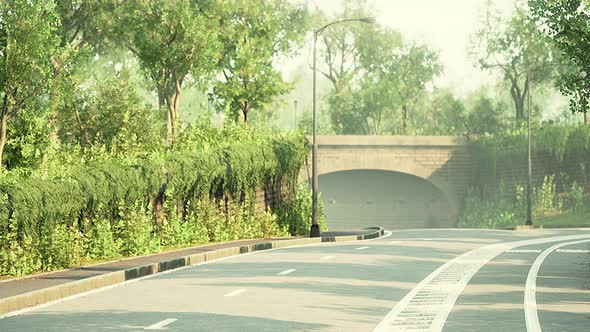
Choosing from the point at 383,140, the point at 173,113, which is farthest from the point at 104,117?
the point at 383,140

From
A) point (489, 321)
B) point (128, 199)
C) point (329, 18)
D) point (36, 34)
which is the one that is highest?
point (329, 18)

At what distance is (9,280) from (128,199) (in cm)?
844

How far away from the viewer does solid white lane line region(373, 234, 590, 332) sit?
1465 cm

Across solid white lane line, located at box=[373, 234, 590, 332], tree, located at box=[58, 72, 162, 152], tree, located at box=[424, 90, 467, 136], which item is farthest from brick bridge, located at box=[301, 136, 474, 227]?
solid white lane line, located at box=[373, 234, 590, 332]

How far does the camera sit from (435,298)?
1827 centimetres

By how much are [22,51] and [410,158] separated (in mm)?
52243

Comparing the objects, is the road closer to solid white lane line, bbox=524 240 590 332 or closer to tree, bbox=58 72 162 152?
solid white lane line, bbox=524 240 590 332

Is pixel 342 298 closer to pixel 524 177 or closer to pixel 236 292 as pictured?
pixel 236 292

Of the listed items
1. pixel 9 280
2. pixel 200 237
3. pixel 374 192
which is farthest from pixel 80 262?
pixel 374 192

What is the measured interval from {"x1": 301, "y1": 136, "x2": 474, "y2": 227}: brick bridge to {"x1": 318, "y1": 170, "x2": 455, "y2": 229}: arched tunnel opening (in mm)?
5058

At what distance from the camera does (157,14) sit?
4466cm

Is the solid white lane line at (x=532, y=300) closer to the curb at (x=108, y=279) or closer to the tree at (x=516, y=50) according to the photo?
the curb at (x=108, y=279)

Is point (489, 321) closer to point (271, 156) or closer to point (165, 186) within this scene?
point (165, 186)

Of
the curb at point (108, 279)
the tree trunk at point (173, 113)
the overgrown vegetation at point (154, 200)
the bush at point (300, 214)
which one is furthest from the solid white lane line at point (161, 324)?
the bush at point (300, 214)
